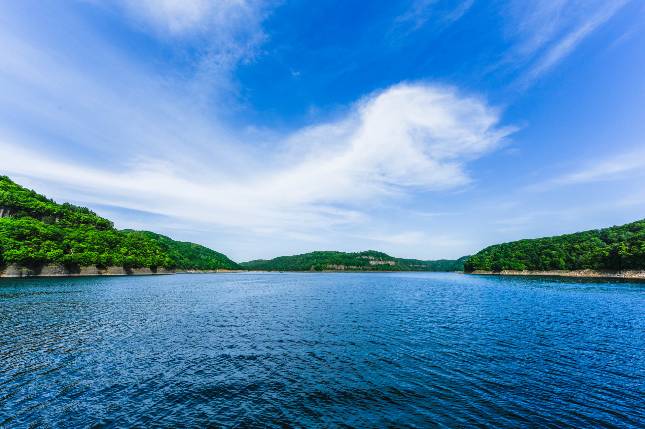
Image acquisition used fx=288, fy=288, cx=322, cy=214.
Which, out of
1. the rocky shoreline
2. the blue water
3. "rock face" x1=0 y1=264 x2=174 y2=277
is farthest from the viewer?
"rock face" x1=0 y1=264 x2=174 y2=277

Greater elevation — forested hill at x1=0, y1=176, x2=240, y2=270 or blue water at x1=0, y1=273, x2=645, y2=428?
forested hill at x1=0, y1=176, x2=240, y2=270

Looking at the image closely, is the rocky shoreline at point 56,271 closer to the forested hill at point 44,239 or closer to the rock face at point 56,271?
the rock face at point 56,271

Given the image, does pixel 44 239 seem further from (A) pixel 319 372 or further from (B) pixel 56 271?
(A) pixel 319 372

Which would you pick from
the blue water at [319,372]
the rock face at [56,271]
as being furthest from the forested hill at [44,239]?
the blue water at [319,372]

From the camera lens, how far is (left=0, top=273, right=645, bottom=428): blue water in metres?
18.3

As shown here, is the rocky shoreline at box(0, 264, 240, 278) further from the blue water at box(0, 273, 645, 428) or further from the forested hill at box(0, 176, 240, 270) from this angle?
the blue water at box(0, 273, 645, 428)

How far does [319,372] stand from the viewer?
84.8ft

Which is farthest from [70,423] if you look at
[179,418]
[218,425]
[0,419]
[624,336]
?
[624,336]

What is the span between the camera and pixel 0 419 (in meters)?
17.1

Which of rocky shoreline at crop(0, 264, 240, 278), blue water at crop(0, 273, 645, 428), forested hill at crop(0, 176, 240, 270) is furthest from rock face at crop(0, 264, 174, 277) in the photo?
blue water at crop(0, 273, 645, 428)

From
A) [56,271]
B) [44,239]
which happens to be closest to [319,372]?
[56,271]

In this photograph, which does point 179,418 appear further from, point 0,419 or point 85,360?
point 85,360

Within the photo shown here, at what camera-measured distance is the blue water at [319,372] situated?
719 inches

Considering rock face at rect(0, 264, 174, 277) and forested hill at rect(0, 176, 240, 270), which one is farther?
forested hill at rect(0, 176, 240, 270)
